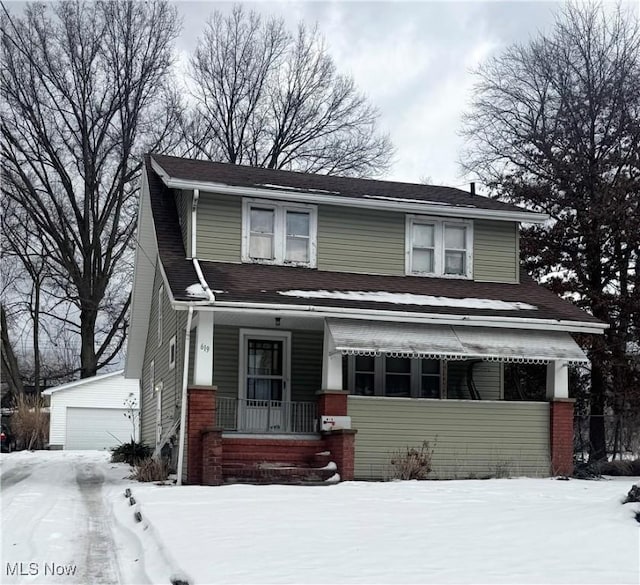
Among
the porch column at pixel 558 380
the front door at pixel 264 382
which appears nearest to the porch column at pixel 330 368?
the front door at pixel 264 382

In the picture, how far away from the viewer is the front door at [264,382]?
57.6 ft

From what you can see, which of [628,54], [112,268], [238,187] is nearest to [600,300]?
[628,54]

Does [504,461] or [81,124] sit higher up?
[81,124]

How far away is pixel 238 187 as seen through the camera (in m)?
17.6

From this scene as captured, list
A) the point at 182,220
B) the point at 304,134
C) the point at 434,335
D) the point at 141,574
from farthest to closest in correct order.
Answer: the point at 304,134
the point at 182,220
the point at 434,335
the point at 141,574

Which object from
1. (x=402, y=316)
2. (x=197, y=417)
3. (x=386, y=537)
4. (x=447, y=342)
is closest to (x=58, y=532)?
(x=386, y=537)

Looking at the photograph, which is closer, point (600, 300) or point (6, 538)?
point (6, 538)

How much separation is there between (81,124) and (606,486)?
28.1m

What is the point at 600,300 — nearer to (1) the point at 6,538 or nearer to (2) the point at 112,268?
(1) the point at 6,538

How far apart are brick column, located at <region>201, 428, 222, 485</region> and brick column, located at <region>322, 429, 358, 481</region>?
213 cm

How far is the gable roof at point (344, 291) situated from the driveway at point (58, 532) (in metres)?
3.83

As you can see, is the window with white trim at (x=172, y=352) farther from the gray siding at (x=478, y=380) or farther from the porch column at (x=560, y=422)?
the porch column at (x=560, y=422)

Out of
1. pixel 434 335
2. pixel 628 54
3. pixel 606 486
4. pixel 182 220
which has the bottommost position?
pixel 606 486

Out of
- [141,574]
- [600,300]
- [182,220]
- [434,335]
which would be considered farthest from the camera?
[600,300]
